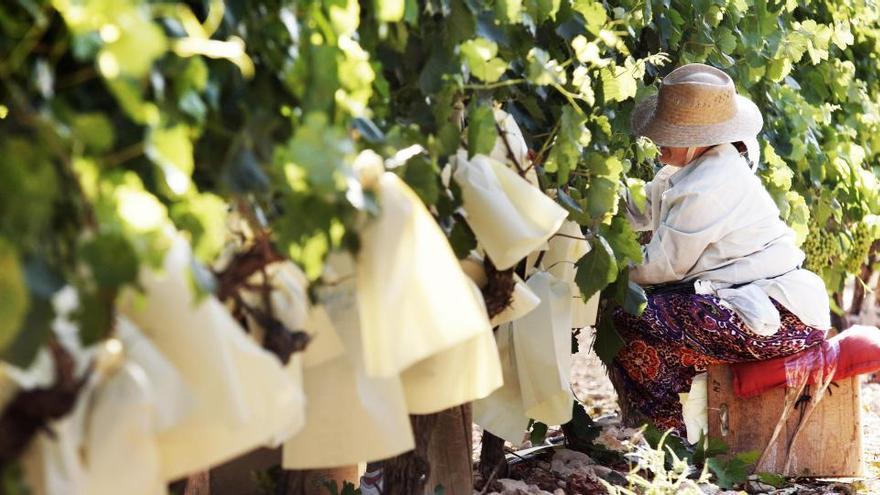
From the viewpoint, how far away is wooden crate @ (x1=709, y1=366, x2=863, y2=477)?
4.03m

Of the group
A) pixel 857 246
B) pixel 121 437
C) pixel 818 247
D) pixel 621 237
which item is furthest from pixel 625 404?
pixel 121 437

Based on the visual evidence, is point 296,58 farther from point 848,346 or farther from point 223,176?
point 848,346

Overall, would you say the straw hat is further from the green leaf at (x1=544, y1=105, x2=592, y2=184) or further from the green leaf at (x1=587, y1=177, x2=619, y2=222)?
the green leaf at (x1=544, y1=105, x2=592, y2=184)

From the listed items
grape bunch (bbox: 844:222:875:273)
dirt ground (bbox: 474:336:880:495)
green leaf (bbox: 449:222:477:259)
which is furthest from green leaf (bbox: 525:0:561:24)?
grape bunch (bbox: 844:222:875:273)

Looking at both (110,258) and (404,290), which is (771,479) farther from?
(110,258)

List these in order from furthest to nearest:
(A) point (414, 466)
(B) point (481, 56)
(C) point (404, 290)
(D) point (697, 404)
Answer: (D) point (697, 404)
(A) point (414, 466)
(B) point (481, 56)
(C) point (404, 290)

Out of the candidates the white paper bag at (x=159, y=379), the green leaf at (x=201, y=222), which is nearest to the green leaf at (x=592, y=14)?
the green leaf at (x=201, y=222)

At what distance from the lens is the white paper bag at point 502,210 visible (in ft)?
8.03

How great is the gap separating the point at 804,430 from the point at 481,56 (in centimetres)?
214

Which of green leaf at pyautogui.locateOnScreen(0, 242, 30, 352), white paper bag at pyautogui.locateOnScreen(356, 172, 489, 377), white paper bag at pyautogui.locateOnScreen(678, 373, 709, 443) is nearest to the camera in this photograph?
green leaf at pyautogui.locateOnScreen(0, 242, 30, 352)

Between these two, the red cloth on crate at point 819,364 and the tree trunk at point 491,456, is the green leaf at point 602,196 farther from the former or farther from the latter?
the red cloth on crate at point 819,364

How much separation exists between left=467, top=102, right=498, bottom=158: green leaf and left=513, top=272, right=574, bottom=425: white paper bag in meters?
0.61

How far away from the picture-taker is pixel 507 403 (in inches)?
121

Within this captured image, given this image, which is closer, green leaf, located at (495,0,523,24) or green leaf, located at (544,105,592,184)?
green leaf, located at (495,0,523,24)
